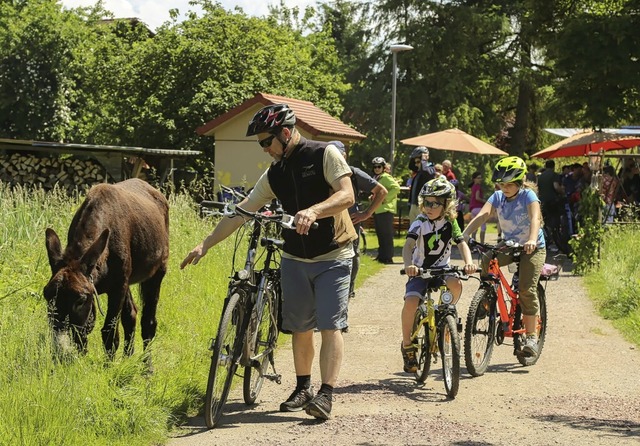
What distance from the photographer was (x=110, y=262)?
26.1 ft

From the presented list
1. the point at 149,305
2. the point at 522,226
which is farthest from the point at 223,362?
the point at 522,226

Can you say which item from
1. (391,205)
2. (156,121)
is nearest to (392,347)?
(391,205)

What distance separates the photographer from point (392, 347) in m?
10.5

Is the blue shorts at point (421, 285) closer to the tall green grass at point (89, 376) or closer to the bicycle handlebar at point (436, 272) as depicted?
the bicycle handlebar at point (436, 272)

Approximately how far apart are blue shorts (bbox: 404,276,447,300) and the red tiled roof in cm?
1418

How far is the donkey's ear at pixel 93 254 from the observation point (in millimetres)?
7375

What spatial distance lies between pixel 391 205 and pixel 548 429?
13079 millimetres

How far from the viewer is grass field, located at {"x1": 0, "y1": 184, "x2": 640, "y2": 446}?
599 centimetres

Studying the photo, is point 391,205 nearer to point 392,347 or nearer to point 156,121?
point 392,347

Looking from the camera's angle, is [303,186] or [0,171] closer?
[303,186]

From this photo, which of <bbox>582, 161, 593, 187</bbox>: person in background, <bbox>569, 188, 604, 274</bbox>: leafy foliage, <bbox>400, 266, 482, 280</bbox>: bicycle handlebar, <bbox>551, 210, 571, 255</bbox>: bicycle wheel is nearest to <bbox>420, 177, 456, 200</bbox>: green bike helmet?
<bbox>400, 266, 482, 280</bbox>: bicycle handlebar

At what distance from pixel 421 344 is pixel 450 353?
43cm

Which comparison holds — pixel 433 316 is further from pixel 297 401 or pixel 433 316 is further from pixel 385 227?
pixel 385 227

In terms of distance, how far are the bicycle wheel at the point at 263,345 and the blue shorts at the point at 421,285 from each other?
1.29 meters
